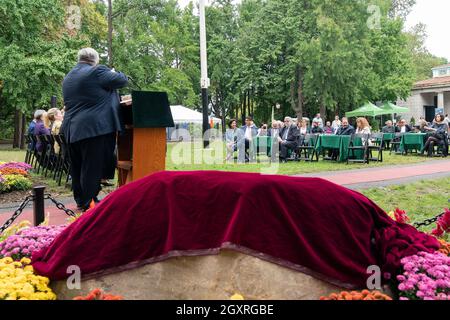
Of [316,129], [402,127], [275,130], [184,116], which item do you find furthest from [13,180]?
[184,116]

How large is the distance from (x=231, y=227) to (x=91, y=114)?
3.84m

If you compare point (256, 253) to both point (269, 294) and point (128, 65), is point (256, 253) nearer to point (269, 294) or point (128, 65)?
point (269, 294)

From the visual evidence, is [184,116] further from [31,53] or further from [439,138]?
[439,138]

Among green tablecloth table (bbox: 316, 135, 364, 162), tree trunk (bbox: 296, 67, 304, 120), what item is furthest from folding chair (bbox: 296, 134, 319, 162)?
tree trunk (bbox: 296, 67, 304, 120)

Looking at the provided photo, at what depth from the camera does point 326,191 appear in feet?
8.79

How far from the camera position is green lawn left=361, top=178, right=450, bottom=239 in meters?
6.57

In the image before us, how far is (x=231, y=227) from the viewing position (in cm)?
245

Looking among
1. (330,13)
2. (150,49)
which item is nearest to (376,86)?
(330,13)

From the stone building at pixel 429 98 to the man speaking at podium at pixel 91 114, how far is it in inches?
1941

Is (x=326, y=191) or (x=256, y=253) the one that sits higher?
(x=326, y=191)

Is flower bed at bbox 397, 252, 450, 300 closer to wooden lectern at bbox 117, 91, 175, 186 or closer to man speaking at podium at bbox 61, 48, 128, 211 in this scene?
wooden lectern at bbox 117, 91, 175, 186

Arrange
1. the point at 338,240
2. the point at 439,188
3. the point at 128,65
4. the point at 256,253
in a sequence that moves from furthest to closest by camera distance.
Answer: the point at 128,65, the point at 439,188, the point at 338,240, the point at 256,253

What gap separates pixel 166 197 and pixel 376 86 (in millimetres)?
40421

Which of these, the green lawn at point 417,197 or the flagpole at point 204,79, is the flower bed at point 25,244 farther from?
the flagpole at point 204,79
